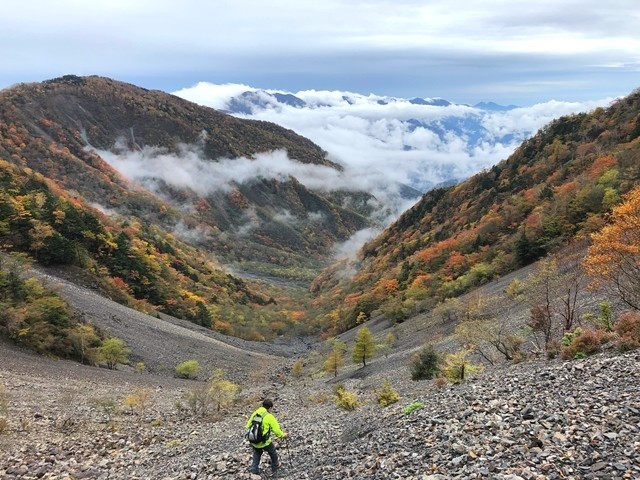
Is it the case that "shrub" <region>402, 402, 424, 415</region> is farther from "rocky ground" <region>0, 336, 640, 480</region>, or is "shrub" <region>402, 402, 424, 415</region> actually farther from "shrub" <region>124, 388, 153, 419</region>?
"shrub" <region>124, 388, 153, 419</region>

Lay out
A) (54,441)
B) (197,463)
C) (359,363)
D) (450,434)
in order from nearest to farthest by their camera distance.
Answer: (450,434), (197,463), (54,441), (359,363)

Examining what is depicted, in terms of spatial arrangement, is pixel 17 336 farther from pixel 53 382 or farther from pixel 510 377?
pixel 510 377

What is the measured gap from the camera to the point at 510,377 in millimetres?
14719

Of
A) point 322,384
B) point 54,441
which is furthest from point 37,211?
point 54,441

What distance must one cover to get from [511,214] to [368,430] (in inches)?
2726

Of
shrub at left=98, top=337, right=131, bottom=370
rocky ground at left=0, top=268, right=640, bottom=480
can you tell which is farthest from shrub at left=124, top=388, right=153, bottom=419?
shrub at left=98, top=337, right=131, bottom=370

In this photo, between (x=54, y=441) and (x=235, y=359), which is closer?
(x=54, y=441)

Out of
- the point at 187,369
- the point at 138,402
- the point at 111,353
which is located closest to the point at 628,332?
the point at 138,402

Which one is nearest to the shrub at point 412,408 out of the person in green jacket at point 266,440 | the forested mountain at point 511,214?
the person in green jacket at point 266,440

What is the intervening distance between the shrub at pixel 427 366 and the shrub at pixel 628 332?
1042cm

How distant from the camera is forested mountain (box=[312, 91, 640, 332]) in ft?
176

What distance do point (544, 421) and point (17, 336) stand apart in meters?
36.8

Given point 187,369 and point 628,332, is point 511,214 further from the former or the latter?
point 628,332

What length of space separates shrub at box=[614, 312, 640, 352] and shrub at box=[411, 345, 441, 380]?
10.4 m
